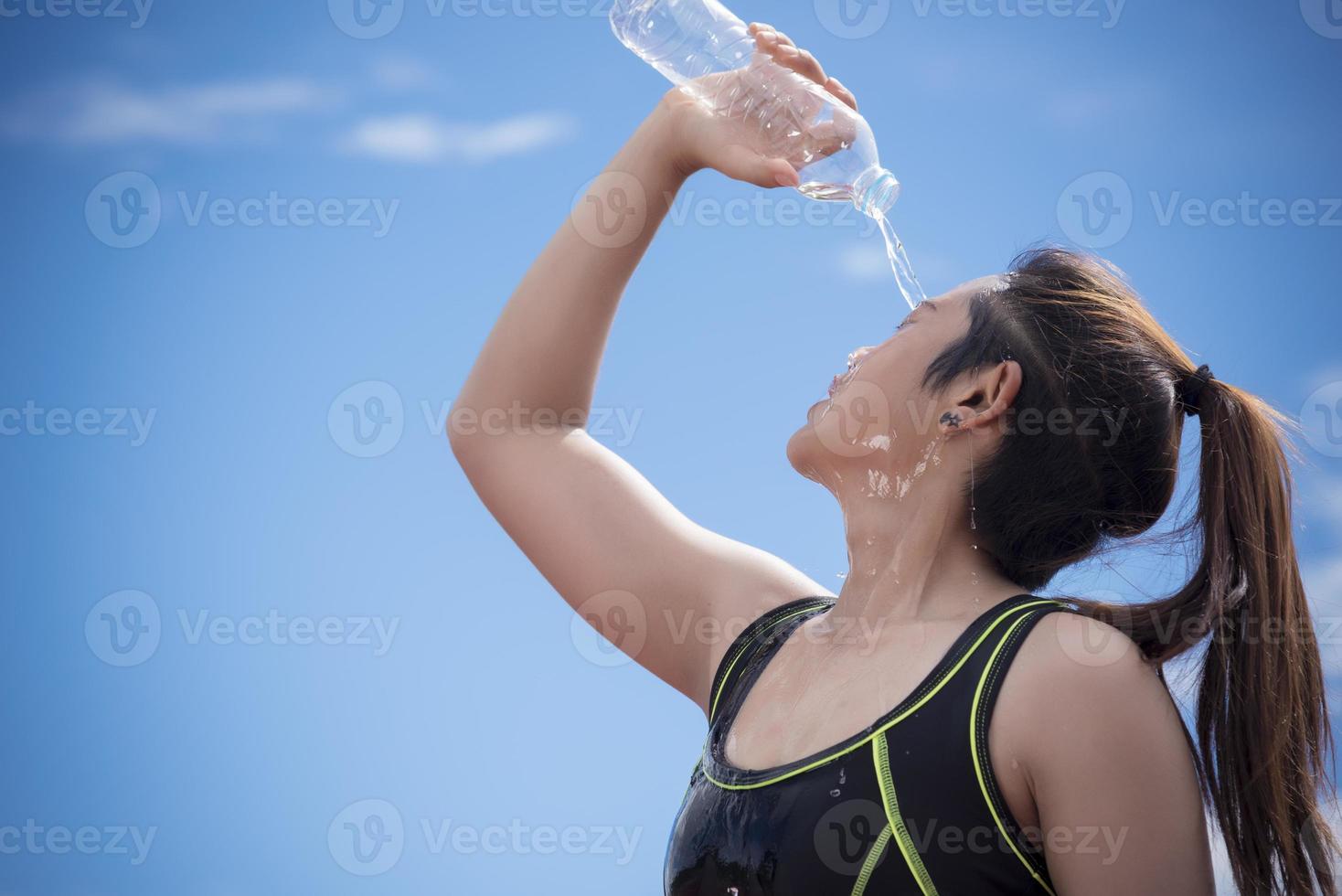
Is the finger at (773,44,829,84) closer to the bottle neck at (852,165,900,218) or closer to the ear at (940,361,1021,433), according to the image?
the bottle neck at (852,165,900,218)

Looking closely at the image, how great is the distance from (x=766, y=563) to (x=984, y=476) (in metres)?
0.36

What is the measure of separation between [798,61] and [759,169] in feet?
0.57

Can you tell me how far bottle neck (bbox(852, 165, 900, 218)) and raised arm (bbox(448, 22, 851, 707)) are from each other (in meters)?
0.19

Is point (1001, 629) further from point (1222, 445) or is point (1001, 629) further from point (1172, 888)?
point (1222, 445)

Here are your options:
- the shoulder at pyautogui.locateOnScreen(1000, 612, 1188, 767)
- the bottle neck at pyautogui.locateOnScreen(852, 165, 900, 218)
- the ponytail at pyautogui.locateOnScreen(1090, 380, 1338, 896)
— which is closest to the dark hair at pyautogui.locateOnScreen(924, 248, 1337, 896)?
the ponytail at pyautogui.locateOnScreen(1090, 380, 1338, 896)

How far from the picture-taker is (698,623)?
5.98 ft

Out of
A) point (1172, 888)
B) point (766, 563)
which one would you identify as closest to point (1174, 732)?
point (1172, 888)

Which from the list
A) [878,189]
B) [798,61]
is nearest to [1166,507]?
[878,189]

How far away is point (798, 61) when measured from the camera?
70.5 inches

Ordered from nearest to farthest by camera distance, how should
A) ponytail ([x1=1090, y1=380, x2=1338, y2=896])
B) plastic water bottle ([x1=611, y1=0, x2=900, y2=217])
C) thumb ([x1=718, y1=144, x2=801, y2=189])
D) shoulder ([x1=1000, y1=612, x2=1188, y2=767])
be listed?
1. shoulder ([x1=1000, y1=612, x2=1188, y2=767])
2. ponytail ([x1=1090, y1=380, x2=1338, y2=896])
3. thumb ([x1=718, y1=144, x2=801, y2=189])
4. plastic water bottle ([x1=611, y1=0, x2=900, y2=217])

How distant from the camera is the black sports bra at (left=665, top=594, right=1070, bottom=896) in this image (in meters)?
1.35

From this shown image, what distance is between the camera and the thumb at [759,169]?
1.75 meters

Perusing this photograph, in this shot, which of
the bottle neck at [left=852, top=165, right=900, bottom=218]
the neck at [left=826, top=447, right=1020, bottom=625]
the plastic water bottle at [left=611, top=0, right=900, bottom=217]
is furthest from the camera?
the bottle neck at [left=852, top=165, right=900, bottom=218]

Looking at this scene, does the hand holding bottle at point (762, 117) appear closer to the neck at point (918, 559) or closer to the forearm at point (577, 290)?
the forearm at point (577, 290)
